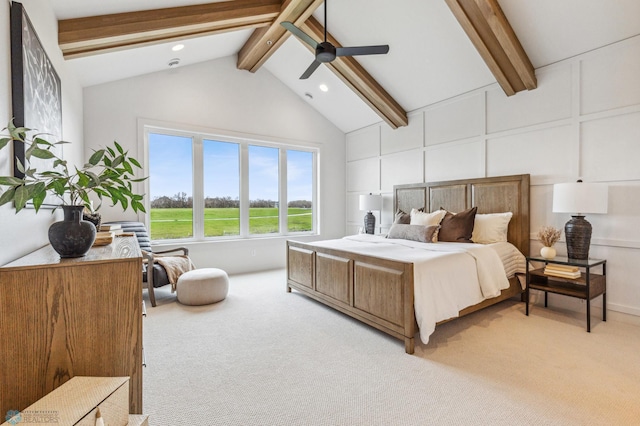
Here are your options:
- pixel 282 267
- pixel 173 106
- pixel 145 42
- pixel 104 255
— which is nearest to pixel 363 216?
pixel 282 267

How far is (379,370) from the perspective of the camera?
2.32 meters

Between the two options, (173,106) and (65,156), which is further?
(173,106)

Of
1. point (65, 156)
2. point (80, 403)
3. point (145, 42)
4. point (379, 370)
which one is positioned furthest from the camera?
point (145, 42)

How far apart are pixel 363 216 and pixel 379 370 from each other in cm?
431

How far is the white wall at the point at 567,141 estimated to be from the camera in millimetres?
3180

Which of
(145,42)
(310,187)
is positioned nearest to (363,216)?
(310,187)

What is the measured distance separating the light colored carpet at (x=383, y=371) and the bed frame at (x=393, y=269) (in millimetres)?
193

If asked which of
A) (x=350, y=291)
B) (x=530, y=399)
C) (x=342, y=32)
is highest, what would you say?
(x=342, y=32)

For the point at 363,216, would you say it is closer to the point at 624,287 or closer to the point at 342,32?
the point at 342,32

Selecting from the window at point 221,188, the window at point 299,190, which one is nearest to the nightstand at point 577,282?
the window at point 299,190

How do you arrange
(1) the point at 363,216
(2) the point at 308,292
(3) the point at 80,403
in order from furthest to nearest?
(1) the point at 363,216
(2) the point at 308,292
(3) the point at 80,403

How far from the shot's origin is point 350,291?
323 cm

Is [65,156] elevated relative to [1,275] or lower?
elevated

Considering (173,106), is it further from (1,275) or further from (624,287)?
(624,287)
